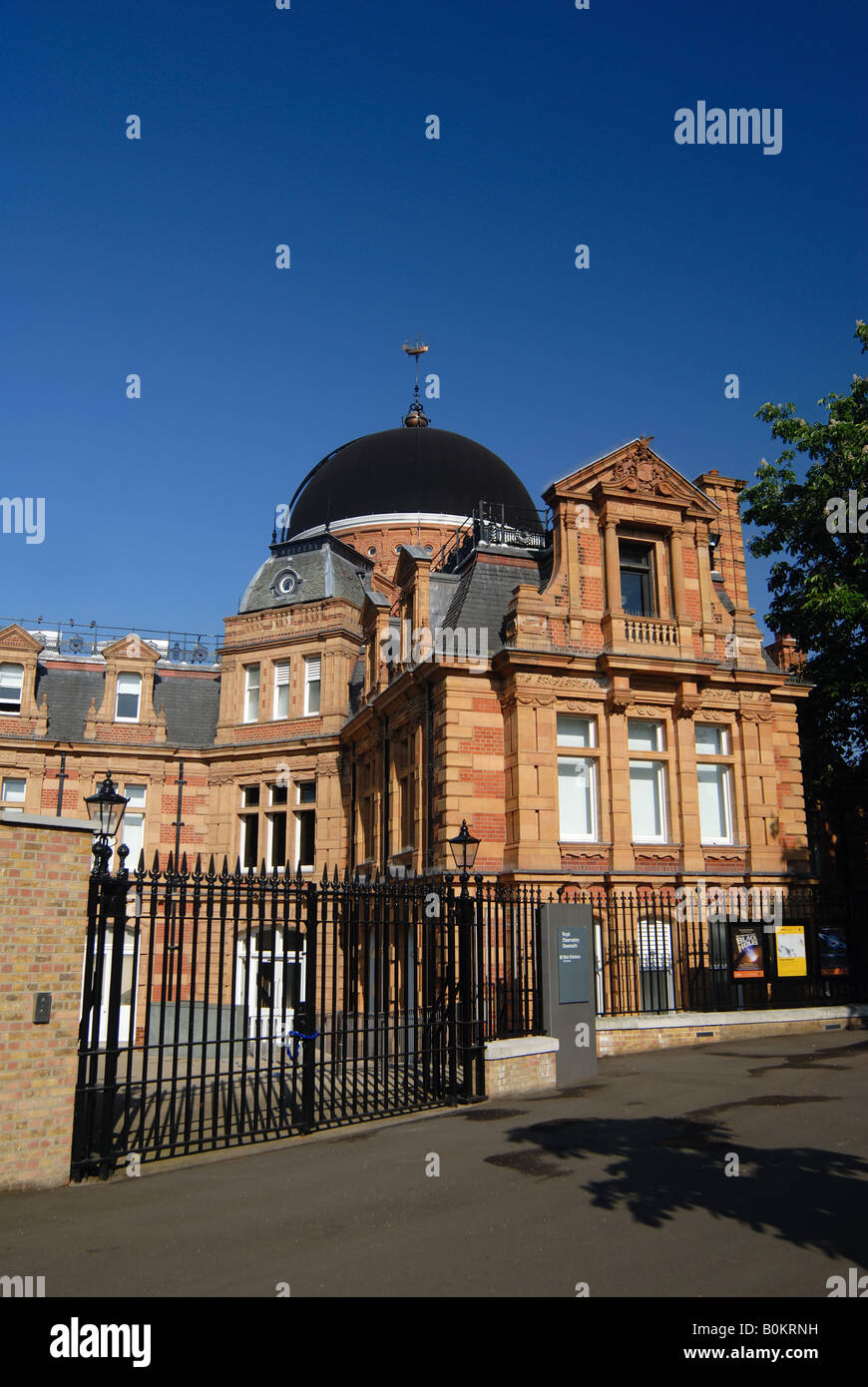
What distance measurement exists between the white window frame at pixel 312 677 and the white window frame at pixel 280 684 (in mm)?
841

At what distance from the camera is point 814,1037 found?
17.8 m

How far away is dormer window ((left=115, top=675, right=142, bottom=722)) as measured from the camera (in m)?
33.2

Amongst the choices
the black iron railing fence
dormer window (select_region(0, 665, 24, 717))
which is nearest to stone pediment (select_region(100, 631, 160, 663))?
dormer window (select_region(0, 665, 24, 717))

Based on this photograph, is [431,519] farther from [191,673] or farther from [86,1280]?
[86,1280]

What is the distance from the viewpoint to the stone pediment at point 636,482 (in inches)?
872

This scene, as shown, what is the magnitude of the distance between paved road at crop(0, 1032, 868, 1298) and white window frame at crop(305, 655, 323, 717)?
20192mm

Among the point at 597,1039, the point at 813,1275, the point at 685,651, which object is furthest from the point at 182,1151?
the point at 685,651

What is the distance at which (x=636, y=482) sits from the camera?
2253cm

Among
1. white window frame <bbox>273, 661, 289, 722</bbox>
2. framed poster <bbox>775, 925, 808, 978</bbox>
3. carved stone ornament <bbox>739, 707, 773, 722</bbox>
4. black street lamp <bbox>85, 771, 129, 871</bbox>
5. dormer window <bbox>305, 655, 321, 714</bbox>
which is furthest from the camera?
white window frame <bbox>273, 661, 289, 722</bbox>

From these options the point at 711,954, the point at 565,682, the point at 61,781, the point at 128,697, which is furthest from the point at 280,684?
the point at 711,954

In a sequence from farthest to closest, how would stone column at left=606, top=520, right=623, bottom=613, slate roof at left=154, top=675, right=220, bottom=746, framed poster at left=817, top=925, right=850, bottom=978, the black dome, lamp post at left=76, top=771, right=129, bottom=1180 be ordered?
the black dome, slate roof at left=154, top=675, right=220, bottom=746, stone column at left=606, top=520, right=623, bottom=613, framed poster at left=817, top=925, right=850, bottom=978, lamp post at left=76, top=771, right=129, bottom=1180

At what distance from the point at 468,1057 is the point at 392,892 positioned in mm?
2621

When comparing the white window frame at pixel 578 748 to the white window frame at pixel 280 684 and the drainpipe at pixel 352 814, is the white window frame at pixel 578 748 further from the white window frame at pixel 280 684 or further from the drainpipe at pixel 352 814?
the white window frame at pixel 280 684
